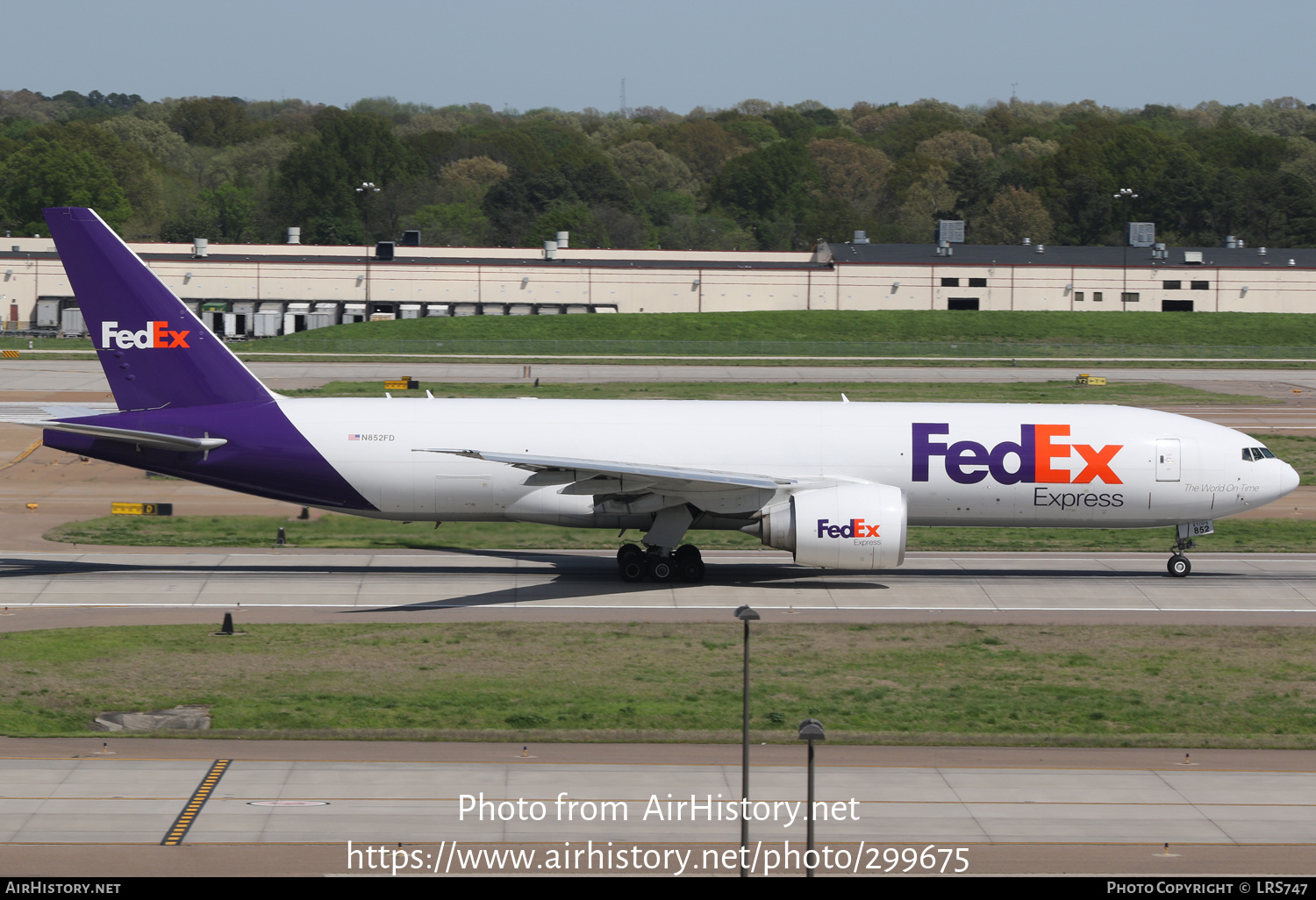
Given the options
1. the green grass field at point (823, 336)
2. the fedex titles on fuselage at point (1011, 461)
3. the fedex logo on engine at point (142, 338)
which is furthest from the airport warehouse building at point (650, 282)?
the fedex titles on fuselage at point (1011, 461)

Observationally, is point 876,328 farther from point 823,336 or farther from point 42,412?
point 42,412

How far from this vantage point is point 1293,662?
101ft

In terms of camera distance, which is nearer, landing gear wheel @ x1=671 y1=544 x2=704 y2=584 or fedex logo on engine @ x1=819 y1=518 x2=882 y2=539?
fedex logo on engine @ x1=819 y1=518 x2=882 y2=539

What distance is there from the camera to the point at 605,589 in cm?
3762

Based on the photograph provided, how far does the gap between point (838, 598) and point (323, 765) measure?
56.2 feet

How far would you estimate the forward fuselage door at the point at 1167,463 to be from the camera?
38906mm

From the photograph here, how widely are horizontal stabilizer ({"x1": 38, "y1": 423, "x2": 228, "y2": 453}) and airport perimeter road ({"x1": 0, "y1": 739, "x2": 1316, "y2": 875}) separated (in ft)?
45.0

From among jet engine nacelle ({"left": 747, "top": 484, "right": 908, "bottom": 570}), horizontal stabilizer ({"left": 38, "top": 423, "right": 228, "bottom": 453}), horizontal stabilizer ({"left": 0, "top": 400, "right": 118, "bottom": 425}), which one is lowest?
jet engine nacelle ({"left": 747, "top": 484, "right": 908, "bottom": 570})

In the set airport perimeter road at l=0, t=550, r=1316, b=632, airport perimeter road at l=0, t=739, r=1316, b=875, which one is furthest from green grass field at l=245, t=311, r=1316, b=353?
airport perimeter road at l=0, t=739, r=1316, b=875

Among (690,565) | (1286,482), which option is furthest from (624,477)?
(1286,482)

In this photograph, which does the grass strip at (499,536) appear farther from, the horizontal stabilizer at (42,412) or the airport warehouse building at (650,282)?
the airport warehouse building at (650,282)

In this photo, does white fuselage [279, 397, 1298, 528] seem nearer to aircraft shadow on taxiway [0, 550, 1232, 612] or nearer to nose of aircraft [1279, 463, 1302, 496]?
nose of aircraft [1279, 463, 1302, 496]

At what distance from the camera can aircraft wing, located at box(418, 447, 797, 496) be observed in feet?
117

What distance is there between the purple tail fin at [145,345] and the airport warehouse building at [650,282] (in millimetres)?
88115
